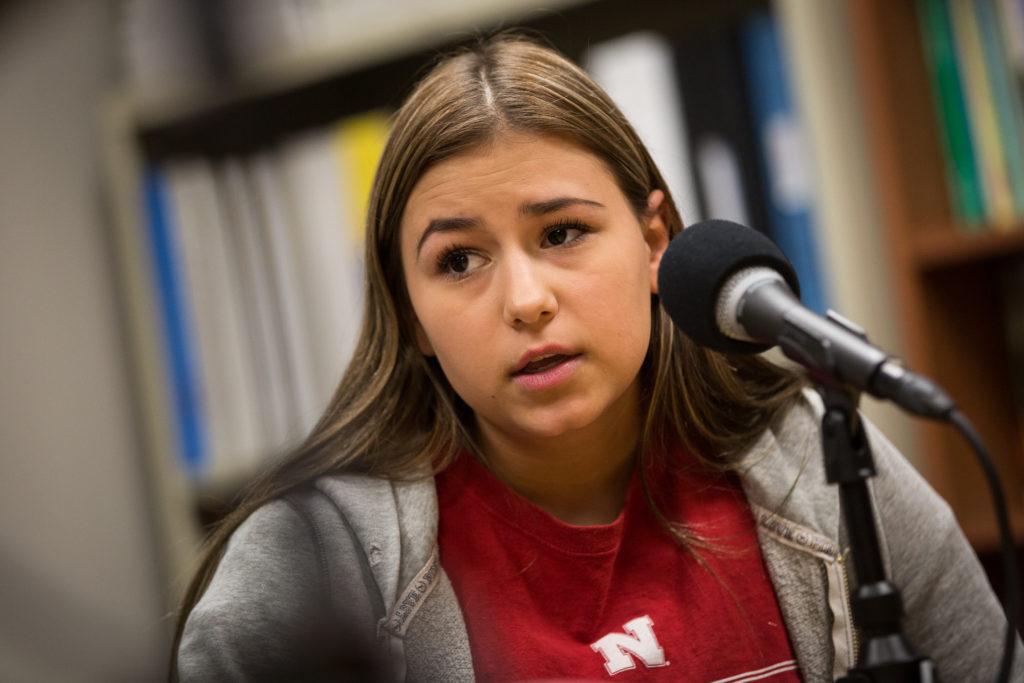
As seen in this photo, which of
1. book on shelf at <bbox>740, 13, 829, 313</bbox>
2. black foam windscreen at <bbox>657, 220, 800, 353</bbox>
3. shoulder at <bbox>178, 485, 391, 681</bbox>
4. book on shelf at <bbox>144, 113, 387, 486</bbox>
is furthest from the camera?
book on shelf at <bbox>144, 113, 387, 486</bbox>

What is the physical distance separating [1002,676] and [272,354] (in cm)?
149

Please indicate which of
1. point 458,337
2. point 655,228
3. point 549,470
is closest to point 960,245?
point 655,228

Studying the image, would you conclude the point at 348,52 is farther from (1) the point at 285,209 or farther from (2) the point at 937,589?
(2) the point at 937,589

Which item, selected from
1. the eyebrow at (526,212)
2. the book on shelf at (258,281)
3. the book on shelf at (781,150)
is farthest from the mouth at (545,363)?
the book on shelf at (258,281)

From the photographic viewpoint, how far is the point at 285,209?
2.01 meters

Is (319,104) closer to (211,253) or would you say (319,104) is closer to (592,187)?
(211,253)

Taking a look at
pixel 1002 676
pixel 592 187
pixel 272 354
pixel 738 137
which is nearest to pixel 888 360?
pixel 1002 676

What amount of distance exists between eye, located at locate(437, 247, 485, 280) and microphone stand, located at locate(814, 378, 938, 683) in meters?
0.38

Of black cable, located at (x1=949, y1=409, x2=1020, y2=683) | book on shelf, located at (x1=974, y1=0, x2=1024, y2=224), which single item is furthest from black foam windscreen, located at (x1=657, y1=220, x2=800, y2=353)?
book on shelf, located at (x1=974, y1=0, x2=1024, y2=224)

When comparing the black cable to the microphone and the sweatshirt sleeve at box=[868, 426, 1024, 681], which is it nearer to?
the microphone

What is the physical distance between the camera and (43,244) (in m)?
2.18

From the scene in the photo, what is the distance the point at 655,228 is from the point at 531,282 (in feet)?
0.66

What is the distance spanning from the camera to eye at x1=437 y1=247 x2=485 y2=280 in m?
1.03

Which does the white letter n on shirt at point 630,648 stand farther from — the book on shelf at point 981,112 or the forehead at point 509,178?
the book on shelf at point 981,112
